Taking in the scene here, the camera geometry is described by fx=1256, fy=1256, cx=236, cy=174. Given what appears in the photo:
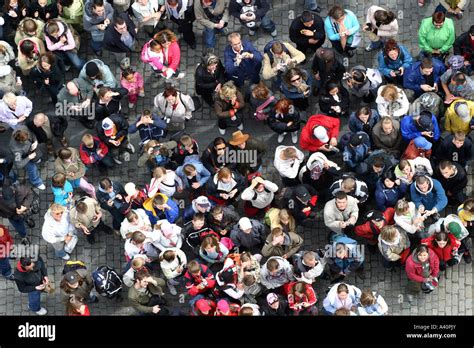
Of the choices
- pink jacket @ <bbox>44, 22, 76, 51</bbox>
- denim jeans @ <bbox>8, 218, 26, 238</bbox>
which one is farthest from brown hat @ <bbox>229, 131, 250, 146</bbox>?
denim jeans @ <bbox>8, 218, 26, 238</bbox>

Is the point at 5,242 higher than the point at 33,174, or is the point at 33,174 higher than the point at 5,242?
the point at 33,174

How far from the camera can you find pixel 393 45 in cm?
2289

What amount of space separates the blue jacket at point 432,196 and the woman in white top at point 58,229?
6.18 metres

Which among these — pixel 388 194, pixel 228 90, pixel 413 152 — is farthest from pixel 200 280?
pixel 413 152

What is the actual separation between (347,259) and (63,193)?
17.3 ft

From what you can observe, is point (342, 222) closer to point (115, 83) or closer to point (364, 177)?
point (364, 177)

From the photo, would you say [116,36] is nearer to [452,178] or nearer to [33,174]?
[33,174]

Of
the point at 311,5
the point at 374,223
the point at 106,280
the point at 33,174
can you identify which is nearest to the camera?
the point at 374,223

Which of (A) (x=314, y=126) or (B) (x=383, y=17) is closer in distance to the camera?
(A) (x=314, y=126)

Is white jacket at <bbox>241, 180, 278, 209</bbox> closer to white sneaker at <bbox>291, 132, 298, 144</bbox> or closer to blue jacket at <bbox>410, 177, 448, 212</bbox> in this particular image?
white sneaker at <bbox>291, 132, 298, 144</bbox>

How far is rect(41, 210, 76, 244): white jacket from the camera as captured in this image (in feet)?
73.8

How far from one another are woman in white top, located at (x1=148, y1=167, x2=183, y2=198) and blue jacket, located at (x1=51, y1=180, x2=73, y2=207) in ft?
5.07

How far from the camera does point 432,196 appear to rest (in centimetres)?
2223

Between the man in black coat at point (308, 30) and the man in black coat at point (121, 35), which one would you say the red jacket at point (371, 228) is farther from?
the man in black coat at point (121, 35)
